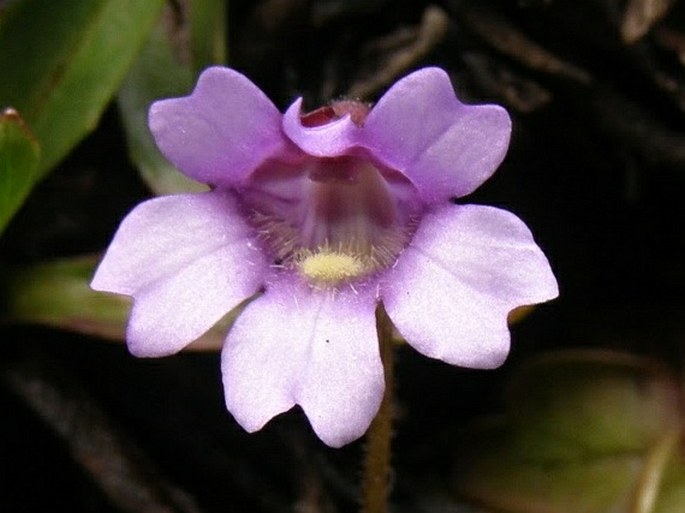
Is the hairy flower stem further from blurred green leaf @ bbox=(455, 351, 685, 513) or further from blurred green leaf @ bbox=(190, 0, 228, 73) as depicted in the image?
blurred green leaf @ bbox=(190, 0, 228, 73)

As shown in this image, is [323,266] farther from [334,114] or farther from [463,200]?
[463,200]

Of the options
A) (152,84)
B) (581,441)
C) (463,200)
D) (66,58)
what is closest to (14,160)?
(66,58)

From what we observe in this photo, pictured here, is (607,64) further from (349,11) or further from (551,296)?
(551,296)

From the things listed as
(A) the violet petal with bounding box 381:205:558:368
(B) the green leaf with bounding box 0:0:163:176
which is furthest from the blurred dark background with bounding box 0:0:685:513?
(A) the violet petal with bounding box 381:205:558:368

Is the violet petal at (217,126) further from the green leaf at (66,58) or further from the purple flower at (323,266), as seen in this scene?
the green leaf at (66,58)

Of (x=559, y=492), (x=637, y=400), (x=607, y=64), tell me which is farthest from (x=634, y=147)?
(x=559, y=492)
